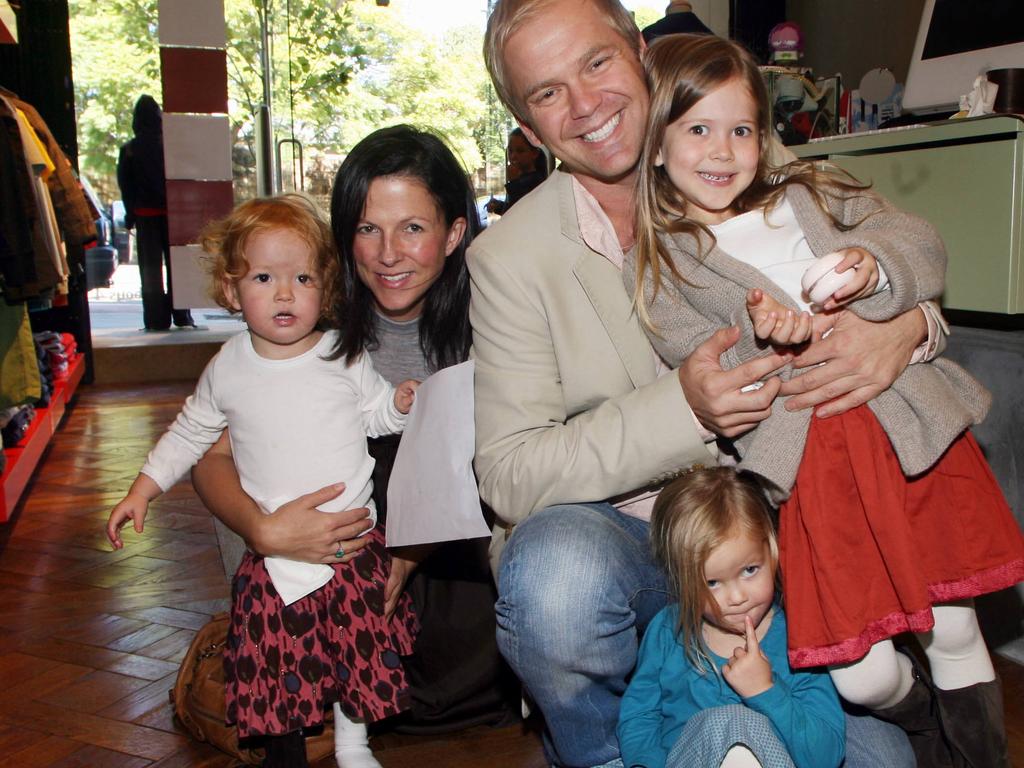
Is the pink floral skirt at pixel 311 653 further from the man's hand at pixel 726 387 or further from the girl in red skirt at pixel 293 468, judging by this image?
the man's hand at pixel 726 387

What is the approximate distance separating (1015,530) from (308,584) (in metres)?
1.11

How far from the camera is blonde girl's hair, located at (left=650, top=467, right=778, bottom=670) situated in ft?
4.53

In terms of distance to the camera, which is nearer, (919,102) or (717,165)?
(717,165)

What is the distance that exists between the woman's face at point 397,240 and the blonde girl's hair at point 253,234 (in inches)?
2.5

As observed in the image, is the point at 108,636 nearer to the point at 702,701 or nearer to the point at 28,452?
the point at 28,452

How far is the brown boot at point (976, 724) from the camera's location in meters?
1.42

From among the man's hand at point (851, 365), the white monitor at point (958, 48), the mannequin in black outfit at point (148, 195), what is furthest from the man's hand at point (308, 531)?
the mannequin in black outfit at point (148, 195)

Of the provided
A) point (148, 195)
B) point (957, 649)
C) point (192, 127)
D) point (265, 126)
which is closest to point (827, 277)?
point (957, 649)

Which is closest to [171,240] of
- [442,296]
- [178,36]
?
[178,36]

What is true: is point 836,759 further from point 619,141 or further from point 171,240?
point 171,240

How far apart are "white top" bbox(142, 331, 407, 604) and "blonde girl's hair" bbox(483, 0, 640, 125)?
0.54 meters

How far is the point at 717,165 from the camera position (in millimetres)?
1439

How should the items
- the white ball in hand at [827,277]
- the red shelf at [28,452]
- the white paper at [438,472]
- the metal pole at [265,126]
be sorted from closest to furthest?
the white ball in hand at [827,277] < the white paper at [438,472] < the red shelf at [28,452] < the metal pole at [265,126]

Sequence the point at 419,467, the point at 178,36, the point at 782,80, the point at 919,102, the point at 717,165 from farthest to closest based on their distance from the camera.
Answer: the point at 178,36 < the point at 782,80 < the point at 919,102 < the point at 419,467 < the point at 717,165
